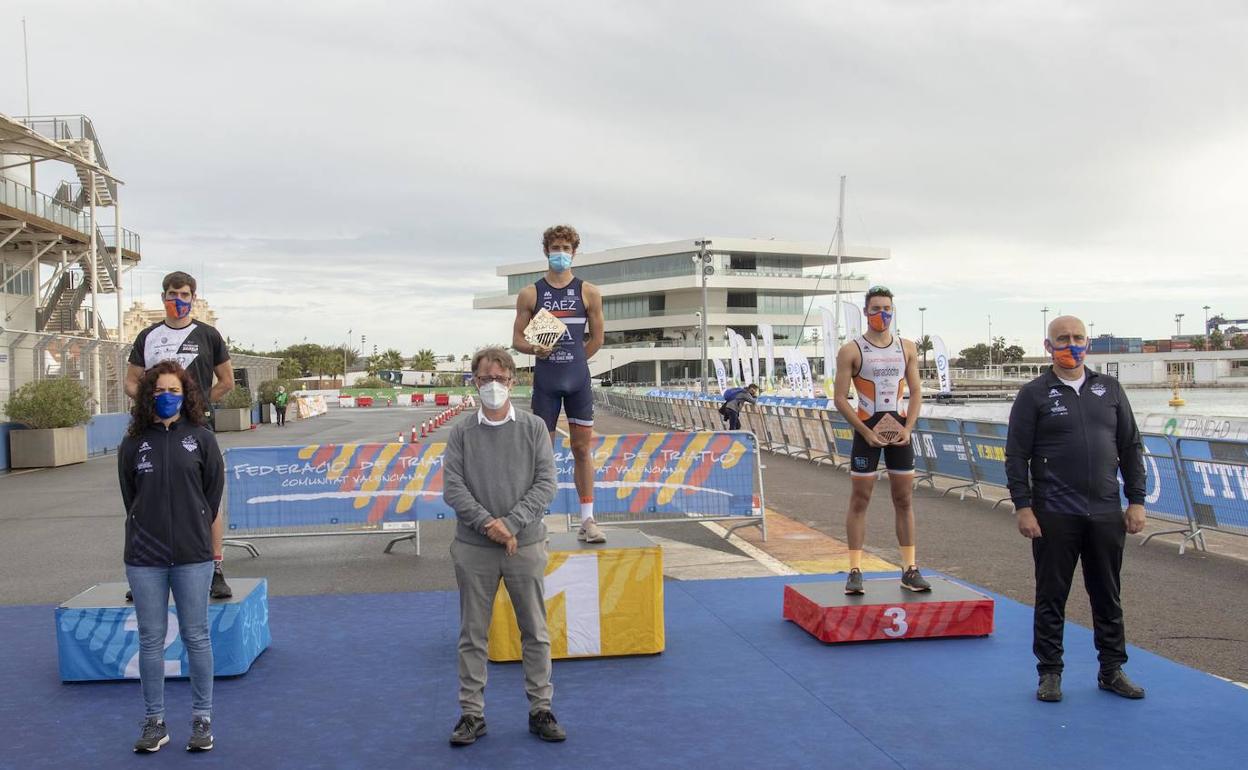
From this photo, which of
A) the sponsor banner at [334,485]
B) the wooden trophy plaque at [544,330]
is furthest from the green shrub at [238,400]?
the wooden trophy plaque at [544,330]

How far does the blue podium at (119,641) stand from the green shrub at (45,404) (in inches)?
671

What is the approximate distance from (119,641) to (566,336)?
Answer: 319 centimetres

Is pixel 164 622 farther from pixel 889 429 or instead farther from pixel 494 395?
pixel 889 429

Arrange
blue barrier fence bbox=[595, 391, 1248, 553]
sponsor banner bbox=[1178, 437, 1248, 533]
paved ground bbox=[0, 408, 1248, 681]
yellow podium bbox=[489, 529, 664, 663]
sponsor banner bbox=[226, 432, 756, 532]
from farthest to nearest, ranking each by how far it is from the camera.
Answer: sponsor banner bbox=[226, 432, 756, 532], blue barrier fence bbox=[595, 391, 1248, 553], sponsor banner bbox=[1178, 437, 1248, 533], paved ground bbox=[0, 408, 1248, 681], yellow podium bbox=[489, 529, 664, 663]

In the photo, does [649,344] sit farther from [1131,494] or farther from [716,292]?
[1131,494]

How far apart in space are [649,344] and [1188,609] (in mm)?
97416

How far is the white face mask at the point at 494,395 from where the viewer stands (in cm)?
468

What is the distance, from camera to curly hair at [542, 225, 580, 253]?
6488mm

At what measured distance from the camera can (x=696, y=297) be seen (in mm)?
105375

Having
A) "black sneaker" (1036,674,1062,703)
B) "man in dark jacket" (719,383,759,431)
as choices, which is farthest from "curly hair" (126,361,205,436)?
"man in dark jacket" (719,383,759,431)

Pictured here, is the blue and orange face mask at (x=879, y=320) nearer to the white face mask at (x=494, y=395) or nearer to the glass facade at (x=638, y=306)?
the white face mask at (x=494, y=395)

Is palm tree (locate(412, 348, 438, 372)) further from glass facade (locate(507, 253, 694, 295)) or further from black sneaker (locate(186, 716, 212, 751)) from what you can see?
black sneaker (locate(186, 716, 212, 751))

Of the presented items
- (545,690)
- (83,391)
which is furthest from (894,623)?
(83,391)

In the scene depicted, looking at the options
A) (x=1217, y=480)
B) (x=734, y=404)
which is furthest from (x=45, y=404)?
(x=1217, y=480)
